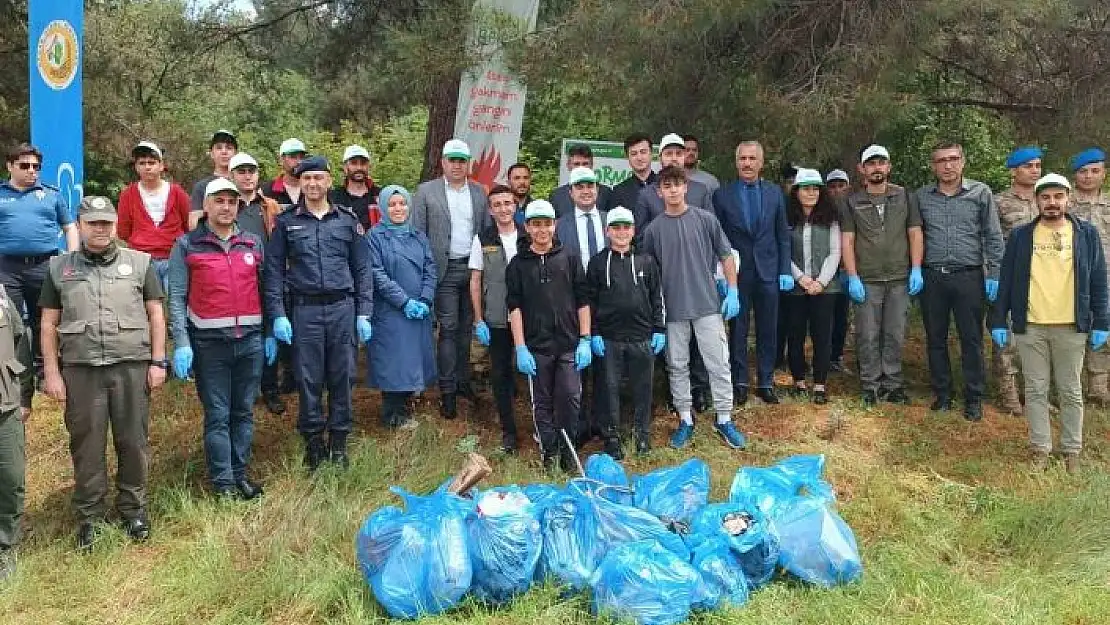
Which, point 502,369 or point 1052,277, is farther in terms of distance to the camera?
point 502,369

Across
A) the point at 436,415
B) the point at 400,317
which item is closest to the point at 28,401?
the point at 400,317

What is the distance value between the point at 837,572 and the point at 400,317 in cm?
304

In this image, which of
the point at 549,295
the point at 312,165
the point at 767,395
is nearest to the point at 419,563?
the point at 549,295

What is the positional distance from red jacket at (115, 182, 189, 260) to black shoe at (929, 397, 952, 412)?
17.7 feet

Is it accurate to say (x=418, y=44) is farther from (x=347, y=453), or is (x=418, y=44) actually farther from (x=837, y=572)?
(x=837, y=572)

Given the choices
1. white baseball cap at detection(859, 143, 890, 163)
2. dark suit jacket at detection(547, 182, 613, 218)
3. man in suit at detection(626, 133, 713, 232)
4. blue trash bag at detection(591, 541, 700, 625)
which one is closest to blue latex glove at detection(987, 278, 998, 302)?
white baseball cap at detection(859, 143, 890, 163)

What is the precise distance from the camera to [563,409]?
16.8 feet

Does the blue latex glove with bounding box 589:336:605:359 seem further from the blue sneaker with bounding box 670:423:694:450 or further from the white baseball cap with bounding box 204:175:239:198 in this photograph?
the white baseball cap with bounding box 204:175:239:198

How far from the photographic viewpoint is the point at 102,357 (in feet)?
13.5

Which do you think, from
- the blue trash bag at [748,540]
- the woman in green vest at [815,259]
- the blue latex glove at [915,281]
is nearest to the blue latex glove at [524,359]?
the blue trash bag at [748,540]

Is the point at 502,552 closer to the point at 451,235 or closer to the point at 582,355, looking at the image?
the point at 582,355

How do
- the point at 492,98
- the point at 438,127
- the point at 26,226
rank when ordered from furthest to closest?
the point at 438,127, the point at 492,98, the point at 26,226

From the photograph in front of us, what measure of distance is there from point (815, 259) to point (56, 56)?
5.94 metres

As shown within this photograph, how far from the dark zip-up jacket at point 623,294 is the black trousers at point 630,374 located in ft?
0.18
